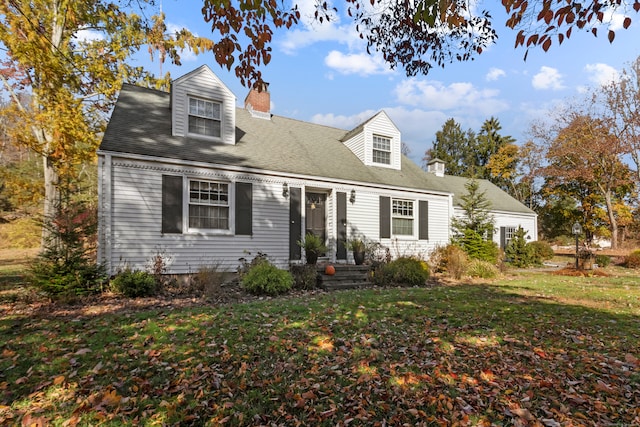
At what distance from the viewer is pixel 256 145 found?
11.7 metres

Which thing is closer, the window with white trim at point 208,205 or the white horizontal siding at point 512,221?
the window with white trim at point 208,205

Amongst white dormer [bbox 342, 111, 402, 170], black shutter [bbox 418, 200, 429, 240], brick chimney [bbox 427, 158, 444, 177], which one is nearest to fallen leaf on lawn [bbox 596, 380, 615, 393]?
black shutter [bbox 418, 200, 429, 240]

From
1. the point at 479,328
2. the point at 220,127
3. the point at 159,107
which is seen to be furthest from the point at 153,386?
the point at 159,107

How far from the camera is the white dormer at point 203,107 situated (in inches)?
399

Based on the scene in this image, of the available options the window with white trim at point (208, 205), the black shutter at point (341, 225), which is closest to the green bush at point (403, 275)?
the black shutter at point (341, 225)

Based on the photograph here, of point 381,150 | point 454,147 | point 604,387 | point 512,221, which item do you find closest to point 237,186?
point 381,150

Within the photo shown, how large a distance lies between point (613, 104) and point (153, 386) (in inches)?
1182

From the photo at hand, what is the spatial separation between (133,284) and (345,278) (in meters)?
5.66

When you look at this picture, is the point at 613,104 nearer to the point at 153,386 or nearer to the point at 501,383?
the point at 501,383

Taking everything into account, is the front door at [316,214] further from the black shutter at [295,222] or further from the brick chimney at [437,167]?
the brick chimney at [437,167]

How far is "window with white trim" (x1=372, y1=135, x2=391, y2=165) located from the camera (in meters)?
14.2

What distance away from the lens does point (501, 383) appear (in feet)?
10.8

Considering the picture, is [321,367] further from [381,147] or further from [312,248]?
[381,147]

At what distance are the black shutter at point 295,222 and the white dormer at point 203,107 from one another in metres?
2.75
